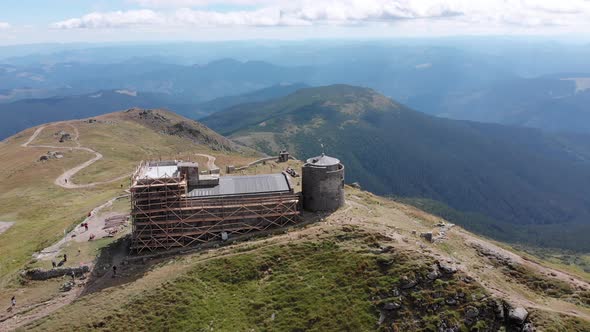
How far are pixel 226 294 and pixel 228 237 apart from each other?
38.3 feet

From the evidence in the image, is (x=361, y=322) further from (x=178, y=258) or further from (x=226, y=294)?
(x=178, y=258)

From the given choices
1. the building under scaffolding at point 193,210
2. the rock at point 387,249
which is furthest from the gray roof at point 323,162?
the rock at point 387,249

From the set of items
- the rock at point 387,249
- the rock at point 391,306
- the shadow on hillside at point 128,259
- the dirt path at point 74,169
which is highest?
the rock at point 387,249

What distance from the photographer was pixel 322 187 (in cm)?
5769

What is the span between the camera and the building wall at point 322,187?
188ft

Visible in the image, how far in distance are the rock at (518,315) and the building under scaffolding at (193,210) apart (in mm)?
28576

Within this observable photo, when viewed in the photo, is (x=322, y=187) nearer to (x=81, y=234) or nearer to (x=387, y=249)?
(x=387, y=249)

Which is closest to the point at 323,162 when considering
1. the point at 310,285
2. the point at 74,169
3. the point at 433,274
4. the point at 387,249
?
the point at 387,249

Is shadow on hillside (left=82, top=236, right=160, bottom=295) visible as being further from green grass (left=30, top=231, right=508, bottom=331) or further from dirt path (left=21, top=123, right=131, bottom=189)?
dirt path (left=21, top=123, right=131, bottom=189)

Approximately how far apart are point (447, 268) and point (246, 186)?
29030mm

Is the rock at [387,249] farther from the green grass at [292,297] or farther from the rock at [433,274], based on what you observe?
the rock at [433,274]

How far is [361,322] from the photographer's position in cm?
3716

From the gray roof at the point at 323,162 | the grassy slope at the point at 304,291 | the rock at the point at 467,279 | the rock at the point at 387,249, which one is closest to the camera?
the grassy slope at the point at 304,291

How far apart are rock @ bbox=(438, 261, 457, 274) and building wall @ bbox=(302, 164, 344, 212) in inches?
819
